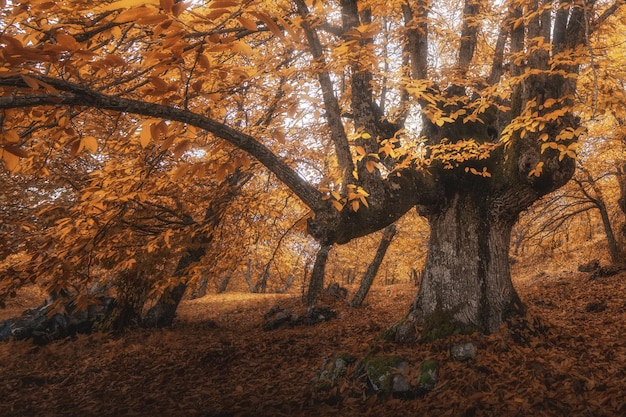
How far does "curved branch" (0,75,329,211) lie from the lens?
68.6 inches

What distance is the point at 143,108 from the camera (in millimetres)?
2537

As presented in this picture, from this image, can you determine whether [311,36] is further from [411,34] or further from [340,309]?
[340,309]

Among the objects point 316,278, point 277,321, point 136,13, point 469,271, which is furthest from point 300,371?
point 316,278

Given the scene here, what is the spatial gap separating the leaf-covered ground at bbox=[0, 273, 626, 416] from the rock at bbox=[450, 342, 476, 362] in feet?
0.29

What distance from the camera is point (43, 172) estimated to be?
3.07 meters

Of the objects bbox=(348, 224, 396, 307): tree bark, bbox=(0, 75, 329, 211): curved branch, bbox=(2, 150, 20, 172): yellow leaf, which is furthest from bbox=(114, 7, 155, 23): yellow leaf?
bbox=(348, 224, 396, 307): tree bark

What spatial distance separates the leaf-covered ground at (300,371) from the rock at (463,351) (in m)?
0.09

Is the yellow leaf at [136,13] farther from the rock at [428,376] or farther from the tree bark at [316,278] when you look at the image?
the tree bark at [316,278]

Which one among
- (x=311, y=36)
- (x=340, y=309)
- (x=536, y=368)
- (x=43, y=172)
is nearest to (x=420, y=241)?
(x=340, y=309)

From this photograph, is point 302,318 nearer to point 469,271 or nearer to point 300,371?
point 300,371

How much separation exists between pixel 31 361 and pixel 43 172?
6.85 meters

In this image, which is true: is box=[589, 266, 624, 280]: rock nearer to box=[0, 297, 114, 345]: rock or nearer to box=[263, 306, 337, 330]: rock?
box=[263, 306, 337, 330]: rock

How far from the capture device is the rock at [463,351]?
181 inches

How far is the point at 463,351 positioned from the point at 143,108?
187 inches
